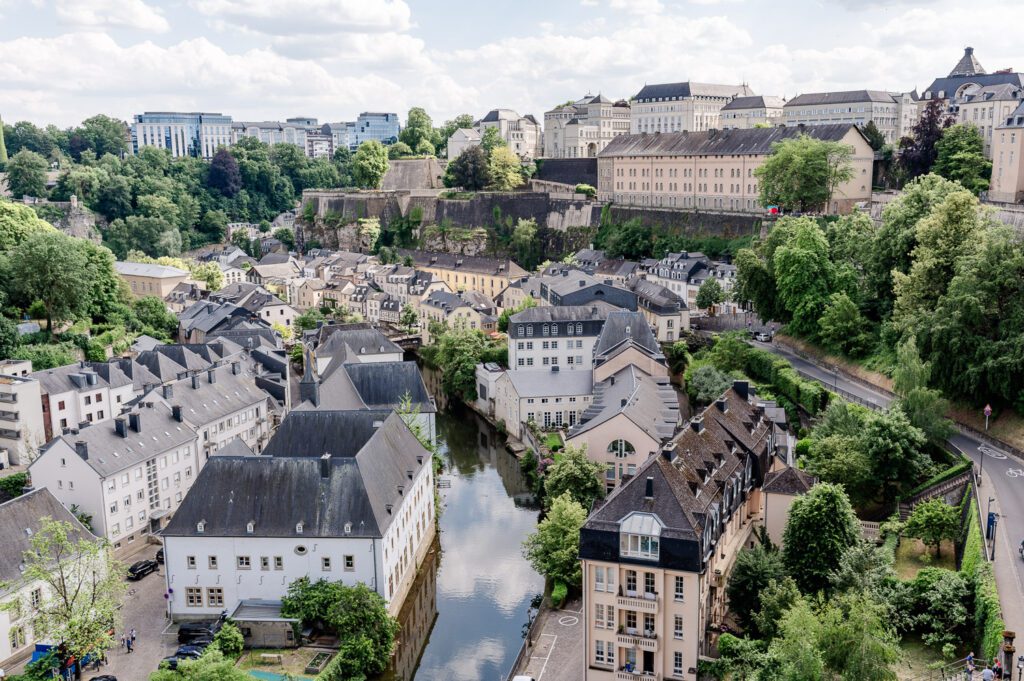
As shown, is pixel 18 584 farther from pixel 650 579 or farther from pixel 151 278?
pixel 151 278

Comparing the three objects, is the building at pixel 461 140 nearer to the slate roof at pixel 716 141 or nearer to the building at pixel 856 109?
the slate roof at pixel 716 141

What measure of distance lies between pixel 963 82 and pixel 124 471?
6396cm

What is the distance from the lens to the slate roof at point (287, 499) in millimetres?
23547

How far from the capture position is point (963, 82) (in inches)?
2613

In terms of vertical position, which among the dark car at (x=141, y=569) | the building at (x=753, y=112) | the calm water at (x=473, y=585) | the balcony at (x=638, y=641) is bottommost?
the calm water at (x=473, y=585)

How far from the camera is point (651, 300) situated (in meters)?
52.0

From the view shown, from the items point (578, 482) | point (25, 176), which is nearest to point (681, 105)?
point (25, 176)

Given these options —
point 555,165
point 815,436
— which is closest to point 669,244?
point 555,165

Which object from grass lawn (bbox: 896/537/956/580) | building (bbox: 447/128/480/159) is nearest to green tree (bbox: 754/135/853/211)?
grass lawn (bbox: 896/537/956/580)

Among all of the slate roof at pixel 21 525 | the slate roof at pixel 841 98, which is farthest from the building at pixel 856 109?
the slate roof at pixel 21 525

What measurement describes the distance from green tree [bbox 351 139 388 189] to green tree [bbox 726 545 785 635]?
81.7 m

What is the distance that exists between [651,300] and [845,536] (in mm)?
31176

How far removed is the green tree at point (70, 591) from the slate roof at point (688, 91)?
84063 mm

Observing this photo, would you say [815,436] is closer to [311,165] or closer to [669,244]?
[669,244]
